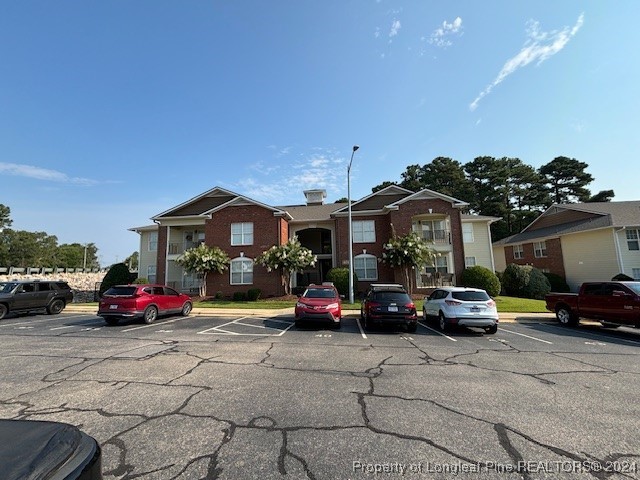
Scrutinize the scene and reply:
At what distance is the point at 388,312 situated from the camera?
11.7 m

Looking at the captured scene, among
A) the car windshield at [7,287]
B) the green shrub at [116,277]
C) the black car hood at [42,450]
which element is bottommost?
the black car hood at [42,450]

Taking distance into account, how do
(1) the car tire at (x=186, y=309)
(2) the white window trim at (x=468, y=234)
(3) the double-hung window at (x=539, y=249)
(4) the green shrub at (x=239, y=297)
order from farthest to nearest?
(3) the double-hung window at (x=539, y=249), (2) the white window trim at (x=468, y=234), (4) the green shrub at (x=239, y=297), (1) the car tire at (x=186, y=309)

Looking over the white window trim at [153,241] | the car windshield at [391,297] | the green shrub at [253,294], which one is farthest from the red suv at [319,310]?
the white window trim at [153,241]

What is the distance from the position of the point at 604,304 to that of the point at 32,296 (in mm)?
26430

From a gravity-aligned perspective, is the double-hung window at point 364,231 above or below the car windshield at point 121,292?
above

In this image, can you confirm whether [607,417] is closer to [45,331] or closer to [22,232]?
[45,331]

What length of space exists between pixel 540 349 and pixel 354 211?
61.4 ft

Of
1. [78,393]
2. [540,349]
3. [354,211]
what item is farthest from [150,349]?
[354,211]

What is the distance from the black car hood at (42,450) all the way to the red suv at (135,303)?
1249cm

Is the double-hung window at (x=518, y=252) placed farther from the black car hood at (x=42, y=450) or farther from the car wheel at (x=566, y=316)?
the black car hood at (x=42, y=450)

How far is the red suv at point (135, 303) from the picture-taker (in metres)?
12.8

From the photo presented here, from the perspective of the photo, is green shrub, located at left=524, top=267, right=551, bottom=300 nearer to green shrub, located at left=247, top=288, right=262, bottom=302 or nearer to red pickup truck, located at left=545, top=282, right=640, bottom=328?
red pickup truck, located at left=545, top=282, right=640, bottom=328

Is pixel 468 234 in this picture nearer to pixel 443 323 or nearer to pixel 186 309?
pixel 443 323

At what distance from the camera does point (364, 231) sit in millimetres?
26312
